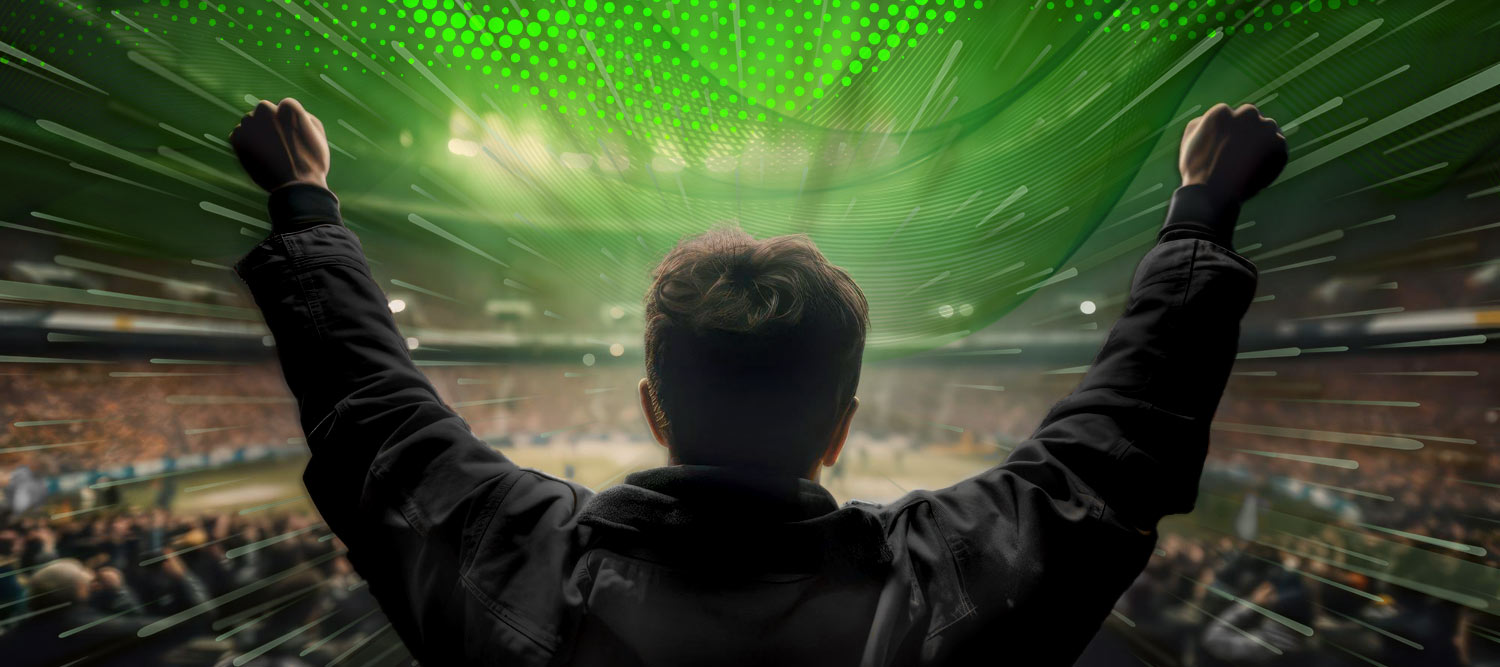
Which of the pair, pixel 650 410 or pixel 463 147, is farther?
pixel 463 147

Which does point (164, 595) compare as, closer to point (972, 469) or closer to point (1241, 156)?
point (972, 469)

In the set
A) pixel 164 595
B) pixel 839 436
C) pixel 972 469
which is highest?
pixel 839 436

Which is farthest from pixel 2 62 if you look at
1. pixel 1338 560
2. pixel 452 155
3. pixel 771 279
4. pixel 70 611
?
pixel 1338 560

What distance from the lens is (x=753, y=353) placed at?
63 cm

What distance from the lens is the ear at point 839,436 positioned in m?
0.70

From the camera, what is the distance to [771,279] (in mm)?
651

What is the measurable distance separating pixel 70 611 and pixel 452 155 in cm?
295

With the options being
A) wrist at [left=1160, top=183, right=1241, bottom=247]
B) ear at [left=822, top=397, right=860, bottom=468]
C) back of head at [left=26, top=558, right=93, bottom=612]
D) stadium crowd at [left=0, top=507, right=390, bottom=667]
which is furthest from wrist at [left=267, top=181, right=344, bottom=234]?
back of head at [left=26, top=558, right=93, bottom=612]

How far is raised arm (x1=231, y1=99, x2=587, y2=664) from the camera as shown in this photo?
1.95 ft

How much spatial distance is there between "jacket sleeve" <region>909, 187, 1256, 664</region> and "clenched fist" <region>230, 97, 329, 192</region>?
813 mm

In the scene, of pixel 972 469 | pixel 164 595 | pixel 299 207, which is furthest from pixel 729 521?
pixel 164 595

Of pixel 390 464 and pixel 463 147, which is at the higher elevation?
pixel 463 147

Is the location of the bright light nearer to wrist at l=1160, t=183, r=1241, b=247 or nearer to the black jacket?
the black jacket

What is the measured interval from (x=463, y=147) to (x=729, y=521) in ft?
2.95
